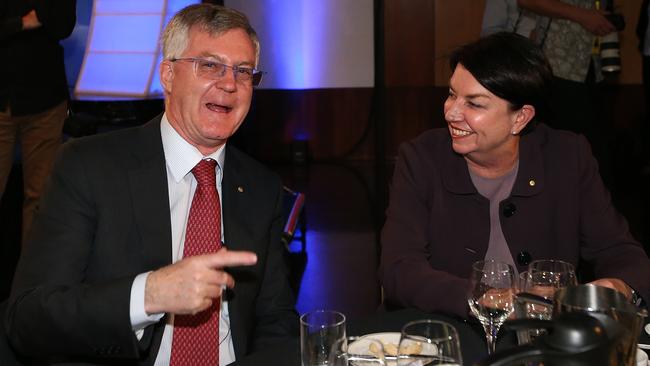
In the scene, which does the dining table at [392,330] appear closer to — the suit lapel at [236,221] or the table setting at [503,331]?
the table setting at [503,331]

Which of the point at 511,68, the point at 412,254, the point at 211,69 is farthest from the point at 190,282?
the point at 511,68

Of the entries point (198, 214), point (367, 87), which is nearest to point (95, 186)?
point (198, 214)

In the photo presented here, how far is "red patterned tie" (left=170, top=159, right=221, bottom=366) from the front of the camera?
1769 mm

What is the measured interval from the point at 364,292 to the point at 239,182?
2231 mm

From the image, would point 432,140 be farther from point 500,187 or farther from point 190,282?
point 190,282

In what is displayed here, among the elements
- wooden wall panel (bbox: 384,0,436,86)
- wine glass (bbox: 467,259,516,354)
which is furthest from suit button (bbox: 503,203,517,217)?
wooden wall panel (bbox: 384,0,436,86)

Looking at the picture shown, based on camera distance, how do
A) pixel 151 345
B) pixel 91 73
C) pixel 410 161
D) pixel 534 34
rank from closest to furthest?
pixel 151 345, pixel 410 161, pixel 534 34, pixel 91 73

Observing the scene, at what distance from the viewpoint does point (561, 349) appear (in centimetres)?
85

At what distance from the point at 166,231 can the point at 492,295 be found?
824 mm

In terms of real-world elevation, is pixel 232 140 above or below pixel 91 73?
below

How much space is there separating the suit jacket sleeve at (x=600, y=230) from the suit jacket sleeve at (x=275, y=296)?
92cm

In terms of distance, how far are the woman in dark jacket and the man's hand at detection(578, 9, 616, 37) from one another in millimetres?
1440

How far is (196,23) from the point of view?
1870mm

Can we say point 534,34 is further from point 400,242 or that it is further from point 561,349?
point 561,349
